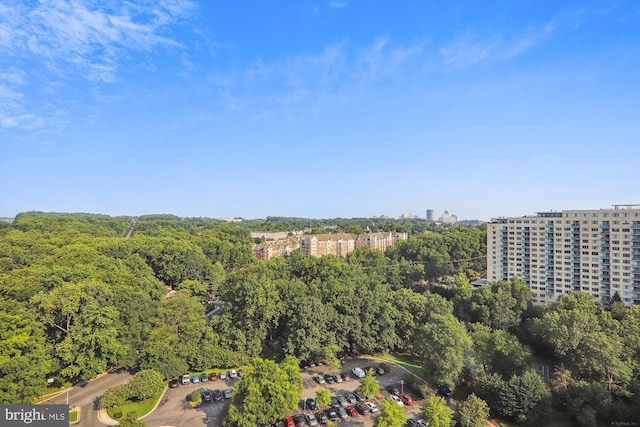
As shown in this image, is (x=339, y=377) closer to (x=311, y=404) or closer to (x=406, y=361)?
(x=311, y=404)

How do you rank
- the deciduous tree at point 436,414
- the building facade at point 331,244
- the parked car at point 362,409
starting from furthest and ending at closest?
the building facade at point 331,244, the parked car at point 362,409, the deciduous tree at point 436,414

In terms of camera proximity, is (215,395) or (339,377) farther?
(339,377)

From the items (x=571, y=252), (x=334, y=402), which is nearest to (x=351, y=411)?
(x=334, y=402)

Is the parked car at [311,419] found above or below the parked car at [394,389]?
above

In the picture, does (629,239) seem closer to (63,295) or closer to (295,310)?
(295,310)

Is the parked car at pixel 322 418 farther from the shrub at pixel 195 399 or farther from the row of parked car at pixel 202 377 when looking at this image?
the row of parked car at pixel 202 377

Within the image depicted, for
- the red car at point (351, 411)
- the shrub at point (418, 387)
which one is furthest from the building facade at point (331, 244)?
the red car at point (351, 411)

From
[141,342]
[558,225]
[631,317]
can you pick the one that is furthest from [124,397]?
[558,225]
